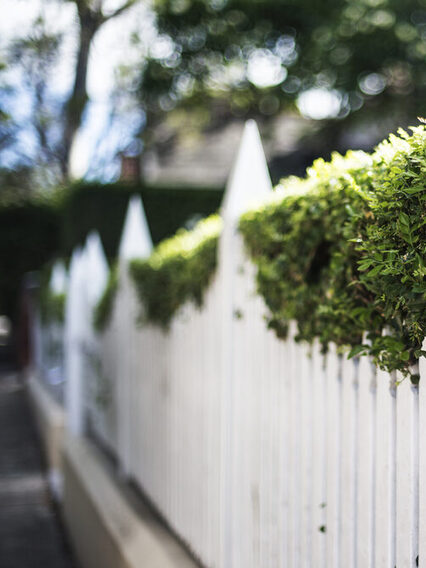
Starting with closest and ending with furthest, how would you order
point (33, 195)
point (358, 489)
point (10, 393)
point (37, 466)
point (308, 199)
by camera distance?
point (358, 489) → point (308, 199) → point (37, 466) → point (10, 393) → point (33, 195)

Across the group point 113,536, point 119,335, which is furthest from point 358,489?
point 119,335

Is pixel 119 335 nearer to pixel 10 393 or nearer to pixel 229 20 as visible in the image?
pixel 10 393

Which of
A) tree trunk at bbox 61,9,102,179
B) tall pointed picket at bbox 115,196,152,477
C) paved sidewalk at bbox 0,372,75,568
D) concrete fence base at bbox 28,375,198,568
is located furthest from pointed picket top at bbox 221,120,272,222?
tree trunk at bbox 61,9,102,179

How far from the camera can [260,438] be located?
258cm

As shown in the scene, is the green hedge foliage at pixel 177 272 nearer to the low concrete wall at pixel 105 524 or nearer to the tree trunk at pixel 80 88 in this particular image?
the low concrete wall at pixel 105 524

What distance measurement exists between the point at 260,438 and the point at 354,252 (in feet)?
3.26

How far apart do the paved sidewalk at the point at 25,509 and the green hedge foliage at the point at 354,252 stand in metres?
3.75

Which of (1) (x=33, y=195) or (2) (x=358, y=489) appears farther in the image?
(1) (x=33, y=195)

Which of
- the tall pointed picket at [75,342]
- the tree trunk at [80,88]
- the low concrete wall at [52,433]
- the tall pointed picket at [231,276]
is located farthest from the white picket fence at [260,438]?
the tree trunk at [80,88]

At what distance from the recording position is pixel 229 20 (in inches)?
845

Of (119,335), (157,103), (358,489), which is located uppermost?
(157,103)

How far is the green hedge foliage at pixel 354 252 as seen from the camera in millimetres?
1452

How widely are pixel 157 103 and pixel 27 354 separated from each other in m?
10.9

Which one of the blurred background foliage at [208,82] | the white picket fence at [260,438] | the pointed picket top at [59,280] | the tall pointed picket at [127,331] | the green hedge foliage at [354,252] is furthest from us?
the blurred background foliage at [208,82]
